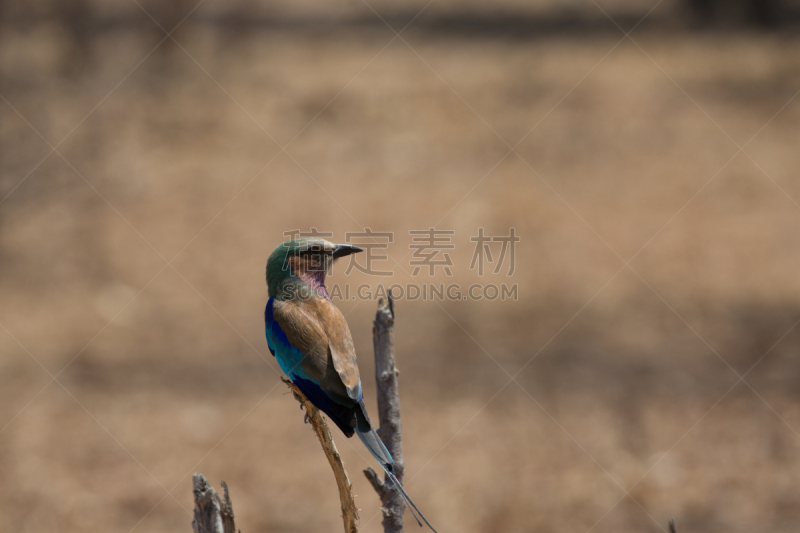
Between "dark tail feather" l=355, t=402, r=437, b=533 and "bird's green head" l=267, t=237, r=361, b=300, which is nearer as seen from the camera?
"dark tail feather" l=355, t=402, r=437, b=533

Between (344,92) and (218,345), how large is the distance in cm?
680

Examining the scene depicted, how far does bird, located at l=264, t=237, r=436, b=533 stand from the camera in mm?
3652

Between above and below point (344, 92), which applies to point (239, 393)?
below

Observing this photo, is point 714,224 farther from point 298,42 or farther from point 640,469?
point 298,42

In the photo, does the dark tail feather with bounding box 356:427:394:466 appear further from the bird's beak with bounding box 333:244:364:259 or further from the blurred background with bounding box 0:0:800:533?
the blurred background with bounding box 0:0:800:533

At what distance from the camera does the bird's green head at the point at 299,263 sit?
408 centimetres

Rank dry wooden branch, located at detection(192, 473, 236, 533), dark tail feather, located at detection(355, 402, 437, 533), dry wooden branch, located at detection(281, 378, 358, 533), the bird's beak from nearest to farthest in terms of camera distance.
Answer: dry wooden branch, located at detection(192, 473, 236, 533), dry wooden branch, located at detection(281, 378, 358, 533), dark tail feather, located at detection(355, 402, 437, 533), the bird's beak

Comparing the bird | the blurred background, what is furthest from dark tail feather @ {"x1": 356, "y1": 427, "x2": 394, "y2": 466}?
the blurred background

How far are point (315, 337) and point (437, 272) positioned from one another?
22.8ft

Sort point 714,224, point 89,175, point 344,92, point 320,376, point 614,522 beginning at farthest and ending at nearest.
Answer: point 344,92
point 89,175
point 714,224
point 614,522
point 320,376

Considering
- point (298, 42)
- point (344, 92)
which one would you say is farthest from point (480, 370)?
point (298, 42)

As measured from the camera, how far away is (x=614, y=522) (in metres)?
7.45

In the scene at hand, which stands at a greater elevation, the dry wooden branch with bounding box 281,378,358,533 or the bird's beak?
the bird's beak

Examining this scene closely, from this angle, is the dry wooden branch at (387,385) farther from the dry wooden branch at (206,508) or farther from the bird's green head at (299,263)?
the dry wooden branch at (206,508)
